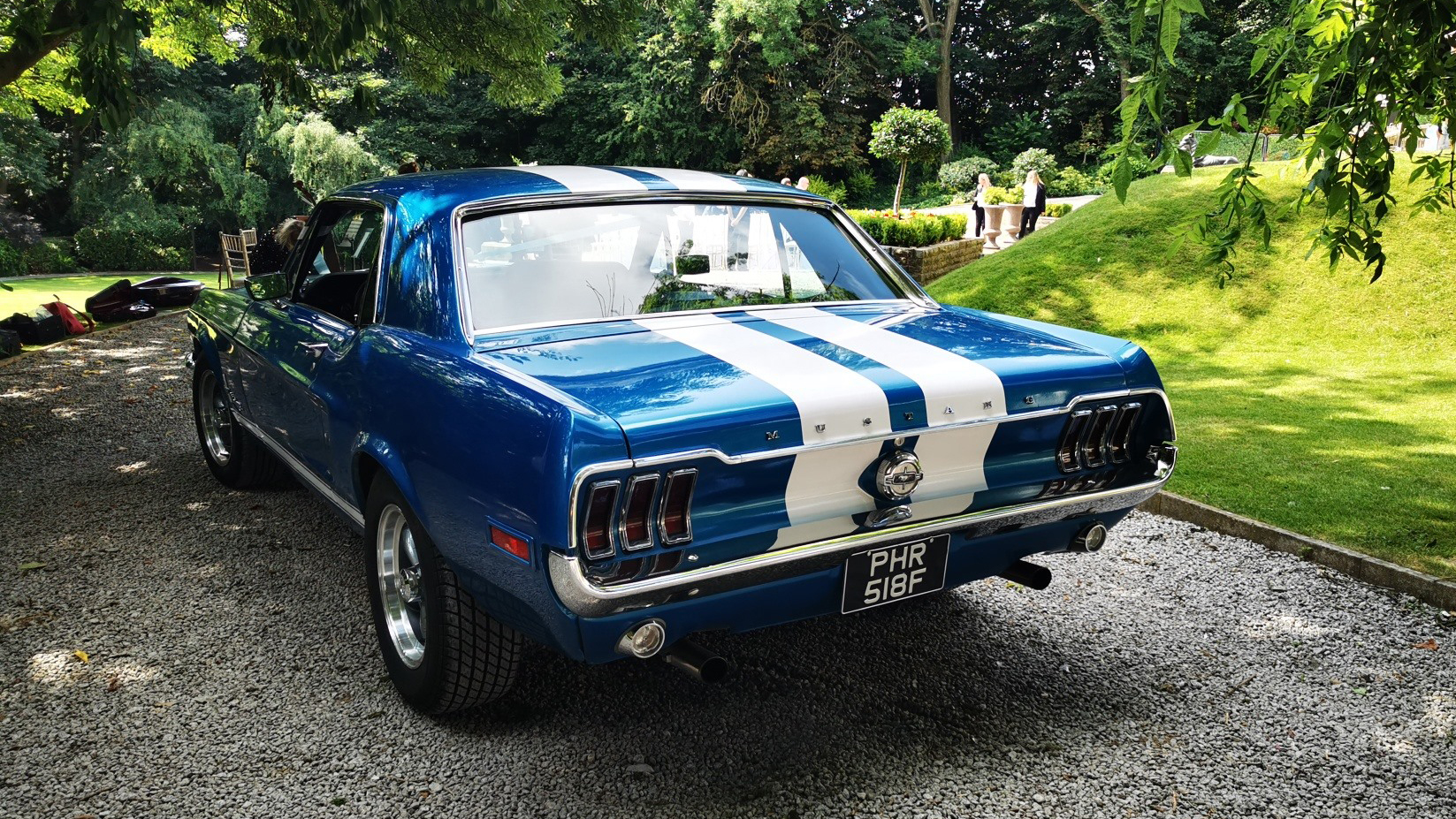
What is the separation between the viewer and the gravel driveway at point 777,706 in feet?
9.32

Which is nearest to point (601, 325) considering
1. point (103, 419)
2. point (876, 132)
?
point (103, 419)

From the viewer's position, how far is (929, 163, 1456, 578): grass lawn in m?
5.46

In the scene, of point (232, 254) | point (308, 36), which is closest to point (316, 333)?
point (308, 36)

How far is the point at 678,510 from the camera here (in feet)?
8.11

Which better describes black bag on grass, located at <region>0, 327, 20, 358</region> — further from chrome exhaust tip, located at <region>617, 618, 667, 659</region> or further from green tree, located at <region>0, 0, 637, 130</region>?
chrome exhaust tip, located at <region>617, 618, 667, 659</region>

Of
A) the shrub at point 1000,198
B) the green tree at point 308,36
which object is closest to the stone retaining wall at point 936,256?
the shrub at point 1000,198

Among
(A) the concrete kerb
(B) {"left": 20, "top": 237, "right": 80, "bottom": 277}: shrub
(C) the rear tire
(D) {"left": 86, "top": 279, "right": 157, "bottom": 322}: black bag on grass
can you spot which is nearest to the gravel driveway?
(A) the concrete kerb

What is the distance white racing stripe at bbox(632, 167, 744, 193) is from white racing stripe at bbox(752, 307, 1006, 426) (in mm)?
787

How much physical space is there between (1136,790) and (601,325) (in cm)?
209

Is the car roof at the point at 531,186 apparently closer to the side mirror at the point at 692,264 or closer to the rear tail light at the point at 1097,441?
the side mirror at the point at 692,264

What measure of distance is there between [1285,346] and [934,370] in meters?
8.40

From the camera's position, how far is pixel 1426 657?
3.76m

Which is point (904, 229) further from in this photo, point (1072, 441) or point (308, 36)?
point (1072, 441)

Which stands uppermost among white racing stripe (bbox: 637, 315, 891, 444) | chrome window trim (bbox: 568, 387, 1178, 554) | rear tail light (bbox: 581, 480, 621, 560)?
white racing stripe (bbox: 637, 315, 891, 444)
